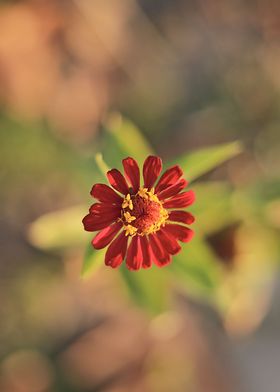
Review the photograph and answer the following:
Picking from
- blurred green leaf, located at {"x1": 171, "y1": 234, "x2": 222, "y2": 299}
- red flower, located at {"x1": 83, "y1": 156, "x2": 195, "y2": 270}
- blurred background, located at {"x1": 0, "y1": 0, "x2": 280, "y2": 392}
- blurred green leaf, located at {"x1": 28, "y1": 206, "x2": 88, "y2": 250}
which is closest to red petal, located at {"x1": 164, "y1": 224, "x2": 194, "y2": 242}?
red flower, located at {"x1": 83, "y1": 156, "x2": 195, "y2": 270}

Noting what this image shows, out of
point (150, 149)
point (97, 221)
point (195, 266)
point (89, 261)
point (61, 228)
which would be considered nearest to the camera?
point (97, 221)

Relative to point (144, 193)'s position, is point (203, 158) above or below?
above

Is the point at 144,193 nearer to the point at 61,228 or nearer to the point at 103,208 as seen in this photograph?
the point at 103,208

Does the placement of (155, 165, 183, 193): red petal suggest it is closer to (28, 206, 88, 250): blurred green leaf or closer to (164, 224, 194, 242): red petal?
(164, 224, 194, 242): red petal

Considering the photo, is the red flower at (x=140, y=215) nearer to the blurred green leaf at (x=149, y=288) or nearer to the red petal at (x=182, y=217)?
the red petal at (x=182, y=217)

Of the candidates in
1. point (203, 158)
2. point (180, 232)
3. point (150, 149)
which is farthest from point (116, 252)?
point (150, 149)

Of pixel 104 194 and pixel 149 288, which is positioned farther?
pixel 149 288

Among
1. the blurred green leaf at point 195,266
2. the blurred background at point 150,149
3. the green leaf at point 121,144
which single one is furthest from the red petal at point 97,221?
the blurred background at point 150,149
